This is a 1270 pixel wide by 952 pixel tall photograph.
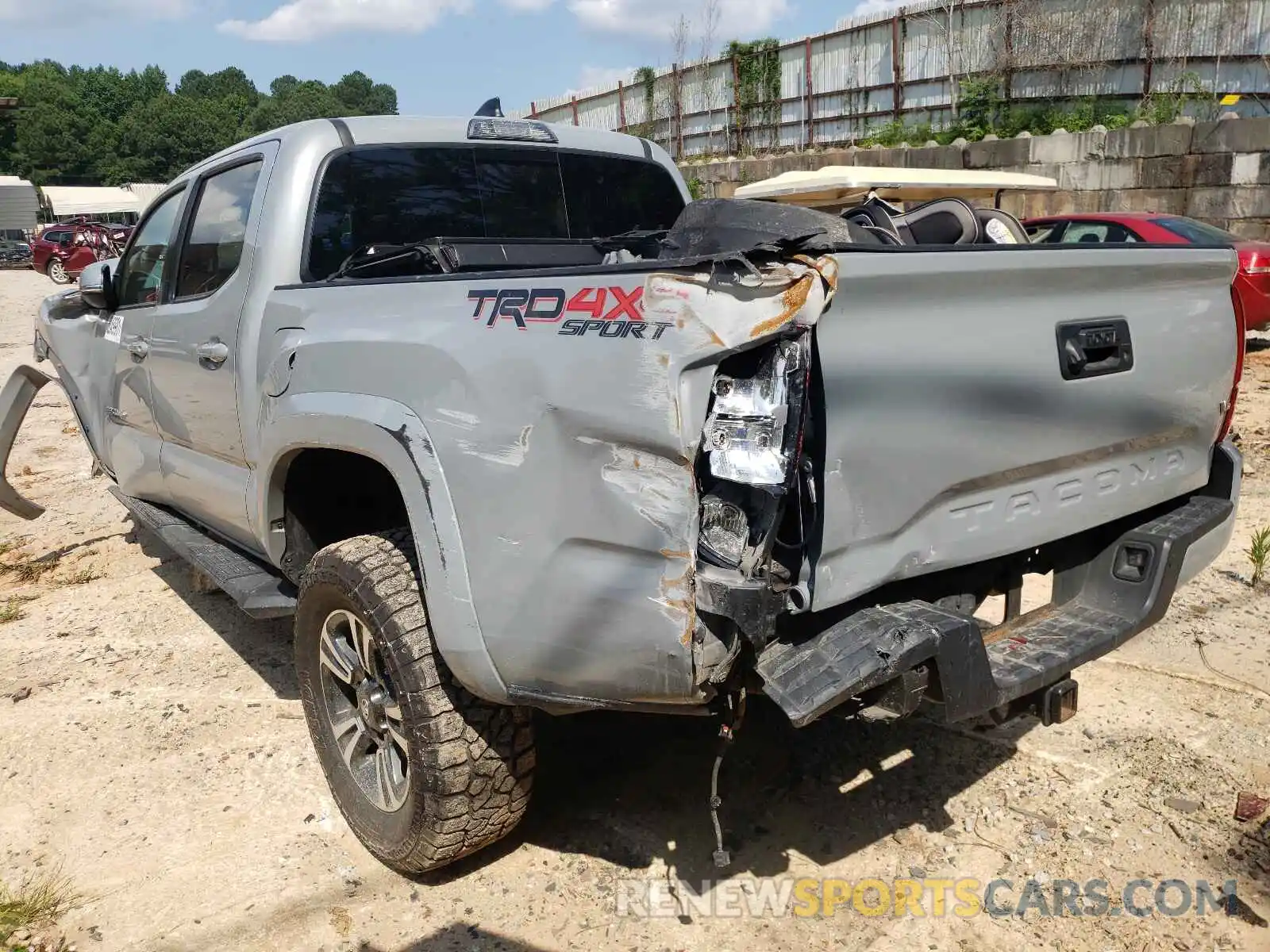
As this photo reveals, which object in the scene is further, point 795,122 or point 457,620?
point 795,122

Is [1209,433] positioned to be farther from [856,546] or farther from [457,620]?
[457,620]

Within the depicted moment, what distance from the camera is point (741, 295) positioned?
1834 mm

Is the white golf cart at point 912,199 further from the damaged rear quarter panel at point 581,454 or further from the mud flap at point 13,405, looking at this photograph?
the mud flap at point 13,405

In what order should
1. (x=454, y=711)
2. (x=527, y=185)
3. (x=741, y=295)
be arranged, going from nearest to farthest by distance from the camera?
(x=741, y=295) < (x=454, y=711) < (x=527, y=185)

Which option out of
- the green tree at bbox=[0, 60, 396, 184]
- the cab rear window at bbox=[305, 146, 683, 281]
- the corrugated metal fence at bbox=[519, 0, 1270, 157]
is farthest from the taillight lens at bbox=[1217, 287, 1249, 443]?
the green tree at bbox=[0, 60, 396, 184]

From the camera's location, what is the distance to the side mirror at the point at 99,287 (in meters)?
4.45

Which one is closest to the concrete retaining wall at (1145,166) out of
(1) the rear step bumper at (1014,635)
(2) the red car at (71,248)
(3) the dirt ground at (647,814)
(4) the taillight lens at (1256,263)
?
(4) the taillight lens at (1256,263)

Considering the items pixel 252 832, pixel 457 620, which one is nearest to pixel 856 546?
pixel 457 620

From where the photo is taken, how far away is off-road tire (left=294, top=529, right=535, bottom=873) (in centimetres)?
244

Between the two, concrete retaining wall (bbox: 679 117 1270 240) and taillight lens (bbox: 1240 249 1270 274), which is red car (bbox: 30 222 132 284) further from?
taillight lens (bbox: 1240 249 1270 274)

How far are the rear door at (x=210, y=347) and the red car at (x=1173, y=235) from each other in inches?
300

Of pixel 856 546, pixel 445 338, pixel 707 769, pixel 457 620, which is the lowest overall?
pixel 707 769

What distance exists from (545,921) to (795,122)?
58.6 ft

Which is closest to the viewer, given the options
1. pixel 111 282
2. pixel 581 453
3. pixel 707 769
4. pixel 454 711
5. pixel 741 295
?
pixel 741 295
